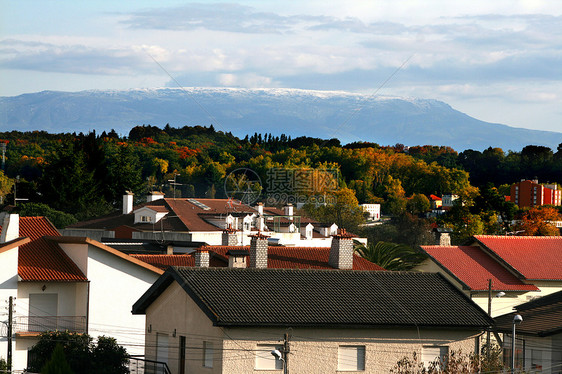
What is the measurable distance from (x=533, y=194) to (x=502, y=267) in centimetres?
11725

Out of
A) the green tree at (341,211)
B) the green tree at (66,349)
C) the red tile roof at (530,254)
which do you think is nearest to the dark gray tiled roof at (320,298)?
the green tree at (66,349)

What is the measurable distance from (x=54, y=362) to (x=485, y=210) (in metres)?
79.8

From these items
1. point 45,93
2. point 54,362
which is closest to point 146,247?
point 54,362

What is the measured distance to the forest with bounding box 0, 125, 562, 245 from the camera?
98375 mm

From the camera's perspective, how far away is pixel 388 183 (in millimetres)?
164500

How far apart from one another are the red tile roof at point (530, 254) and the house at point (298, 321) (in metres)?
20.6

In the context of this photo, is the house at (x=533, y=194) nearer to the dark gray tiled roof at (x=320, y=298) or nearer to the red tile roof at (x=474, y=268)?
the red tile roof at (x=474, y=268)

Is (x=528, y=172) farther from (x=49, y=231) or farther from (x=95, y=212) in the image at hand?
(x=49, y=231)

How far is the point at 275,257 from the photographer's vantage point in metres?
37.3

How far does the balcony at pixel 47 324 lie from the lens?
30.7m

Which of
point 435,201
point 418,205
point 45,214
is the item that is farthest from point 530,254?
point 435,201

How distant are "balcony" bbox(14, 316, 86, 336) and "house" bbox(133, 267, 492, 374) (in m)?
6.71

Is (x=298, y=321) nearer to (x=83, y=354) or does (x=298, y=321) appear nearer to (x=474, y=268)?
(x=83, y=354)

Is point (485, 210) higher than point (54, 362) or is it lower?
higher
